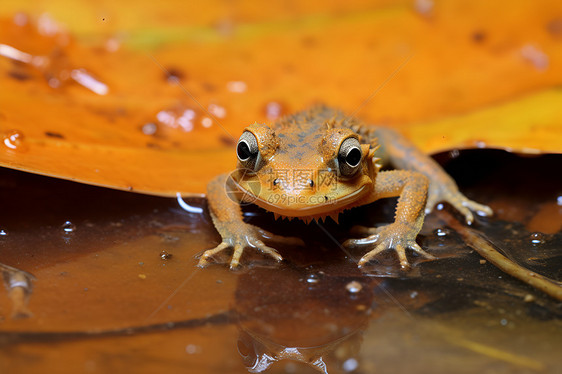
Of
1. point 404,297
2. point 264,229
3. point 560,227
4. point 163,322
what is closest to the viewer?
point 163,322

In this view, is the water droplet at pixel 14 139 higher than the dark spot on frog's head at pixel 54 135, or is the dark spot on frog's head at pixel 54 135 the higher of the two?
the water droplet at pixel 14 139

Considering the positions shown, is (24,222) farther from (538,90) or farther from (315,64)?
(538,90)

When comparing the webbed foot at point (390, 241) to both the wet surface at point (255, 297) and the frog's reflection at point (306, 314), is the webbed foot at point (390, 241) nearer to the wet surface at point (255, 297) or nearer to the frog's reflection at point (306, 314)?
the wet surface at point (255, 297)

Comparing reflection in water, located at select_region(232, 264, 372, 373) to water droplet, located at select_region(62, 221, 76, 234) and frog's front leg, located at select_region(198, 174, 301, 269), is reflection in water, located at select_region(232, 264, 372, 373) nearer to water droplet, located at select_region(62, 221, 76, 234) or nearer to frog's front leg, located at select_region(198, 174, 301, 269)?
frog's front leg, located at select_region(198, 174, 301, 269)

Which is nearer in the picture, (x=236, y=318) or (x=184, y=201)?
(x=236, y=318)

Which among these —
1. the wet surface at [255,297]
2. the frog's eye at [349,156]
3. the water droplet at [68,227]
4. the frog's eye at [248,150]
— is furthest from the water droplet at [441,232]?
the water droplet at [68,227]

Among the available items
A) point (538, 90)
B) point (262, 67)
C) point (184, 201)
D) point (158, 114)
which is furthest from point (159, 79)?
point (538, 90)

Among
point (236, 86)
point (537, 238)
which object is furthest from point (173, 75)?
point (537, 238)
